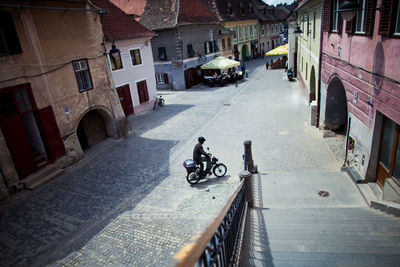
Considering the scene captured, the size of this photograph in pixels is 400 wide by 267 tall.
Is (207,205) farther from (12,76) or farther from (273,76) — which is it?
(273,76)

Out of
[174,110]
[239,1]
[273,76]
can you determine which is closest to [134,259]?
[174,110]

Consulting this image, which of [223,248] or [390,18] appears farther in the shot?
[390,18]

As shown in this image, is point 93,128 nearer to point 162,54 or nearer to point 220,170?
point 220,170

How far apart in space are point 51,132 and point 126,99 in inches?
319

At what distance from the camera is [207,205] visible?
782cm

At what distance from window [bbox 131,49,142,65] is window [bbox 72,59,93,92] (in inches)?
281

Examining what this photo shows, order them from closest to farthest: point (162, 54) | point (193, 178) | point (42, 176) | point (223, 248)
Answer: point (223, 248)
point (193, 178)
point (42, 176)
point (162, 54)

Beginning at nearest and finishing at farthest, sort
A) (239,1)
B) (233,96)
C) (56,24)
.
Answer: (56,24)
(233,96)
(239,1)

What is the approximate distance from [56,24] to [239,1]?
39722mm

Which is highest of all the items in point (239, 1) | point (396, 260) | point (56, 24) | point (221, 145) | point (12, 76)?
point (239, 1)

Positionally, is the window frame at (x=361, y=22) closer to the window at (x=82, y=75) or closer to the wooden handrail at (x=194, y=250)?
the wooden handrail at (x=194, y=250)

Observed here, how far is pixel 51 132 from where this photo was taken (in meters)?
11.0

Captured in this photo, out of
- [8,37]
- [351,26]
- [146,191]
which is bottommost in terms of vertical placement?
[146,191]

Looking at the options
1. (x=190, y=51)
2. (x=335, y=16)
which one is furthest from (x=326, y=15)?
(x=190, y=51)
